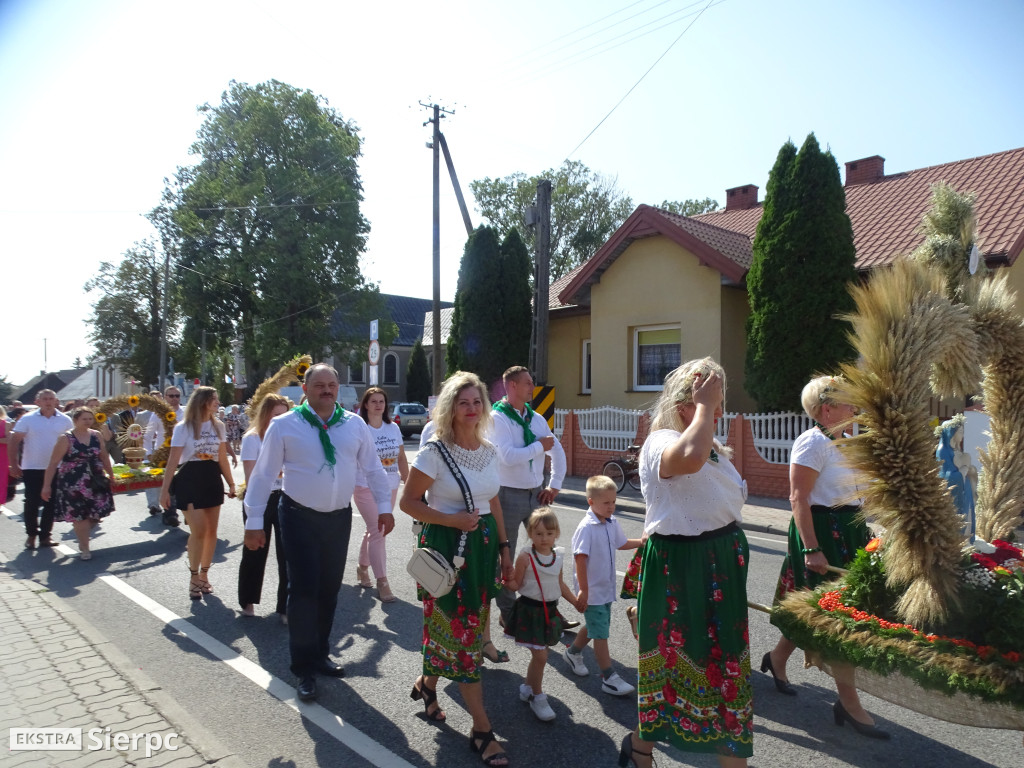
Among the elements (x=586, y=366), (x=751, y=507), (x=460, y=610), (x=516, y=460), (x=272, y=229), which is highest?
(x=272, y=229)

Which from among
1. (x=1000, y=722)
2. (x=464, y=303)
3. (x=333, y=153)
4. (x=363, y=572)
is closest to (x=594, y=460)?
(x=464, y=303)

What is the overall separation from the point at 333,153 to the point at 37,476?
30.4 metres

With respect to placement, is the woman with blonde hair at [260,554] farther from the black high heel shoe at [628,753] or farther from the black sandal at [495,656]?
the black high heel shoe at [628,753]

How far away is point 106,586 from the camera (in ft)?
22.3

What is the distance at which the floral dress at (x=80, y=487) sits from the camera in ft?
26.3

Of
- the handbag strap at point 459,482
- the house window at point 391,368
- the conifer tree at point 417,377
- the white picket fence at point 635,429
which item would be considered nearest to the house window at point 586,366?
the white picket fence at point 635,429

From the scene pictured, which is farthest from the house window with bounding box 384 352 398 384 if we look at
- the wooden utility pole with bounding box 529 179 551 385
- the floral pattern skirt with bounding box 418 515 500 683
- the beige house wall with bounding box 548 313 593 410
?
the floral pattern skirt with bounding box 418 515 500 683

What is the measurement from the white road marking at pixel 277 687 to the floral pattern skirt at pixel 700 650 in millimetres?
1334

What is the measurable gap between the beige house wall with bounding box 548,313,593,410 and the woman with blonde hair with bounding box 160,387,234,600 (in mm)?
13571

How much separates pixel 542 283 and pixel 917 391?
12062 millimetres

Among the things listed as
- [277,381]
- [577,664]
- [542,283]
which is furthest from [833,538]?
[542,283]

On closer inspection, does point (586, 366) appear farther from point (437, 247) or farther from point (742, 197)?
point (742, 197)

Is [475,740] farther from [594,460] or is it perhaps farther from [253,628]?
[594,460]

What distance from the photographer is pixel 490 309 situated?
20.6 m
